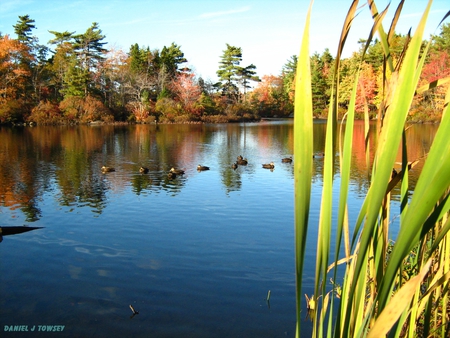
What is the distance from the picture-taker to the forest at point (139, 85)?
37.4m

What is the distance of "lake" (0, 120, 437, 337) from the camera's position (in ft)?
16.1

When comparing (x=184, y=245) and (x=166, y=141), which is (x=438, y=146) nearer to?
(x=184, y=245)

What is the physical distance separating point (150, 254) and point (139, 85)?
4190 cm

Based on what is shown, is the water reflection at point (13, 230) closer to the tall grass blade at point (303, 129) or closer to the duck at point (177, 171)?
the duck at point (177, 171)

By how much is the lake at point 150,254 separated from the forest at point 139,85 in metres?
24.4

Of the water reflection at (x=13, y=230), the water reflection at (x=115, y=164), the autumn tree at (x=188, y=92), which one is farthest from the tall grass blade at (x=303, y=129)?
the autumn tree at (x=188, y=92)

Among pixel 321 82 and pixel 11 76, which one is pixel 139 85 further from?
pixel 321 82

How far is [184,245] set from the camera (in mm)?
7398

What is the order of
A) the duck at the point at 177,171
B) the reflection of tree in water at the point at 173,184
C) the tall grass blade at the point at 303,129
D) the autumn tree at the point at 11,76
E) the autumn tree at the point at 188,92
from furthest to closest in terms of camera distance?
the autumn tree at the point at 188,92
the autumn tree at the point at 11,76
the duck at the point at 177,171
the reflection of tree in water at the point at 173,184
the tall grass blade at the point at 303,129

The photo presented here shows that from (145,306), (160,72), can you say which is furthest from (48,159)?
(160,72)

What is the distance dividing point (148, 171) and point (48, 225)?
6871 millimetres

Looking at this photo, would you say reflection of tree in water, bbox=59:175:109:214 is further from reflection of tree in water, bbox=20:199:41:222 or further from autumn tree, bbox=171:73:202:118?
Result: autumn tree, bbox=171:73:202:118

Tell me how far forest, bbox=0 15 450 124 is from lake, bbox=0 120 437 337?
24.4 metres

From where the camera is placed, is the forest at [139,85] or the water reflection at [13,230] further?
the forest at [139,85]
